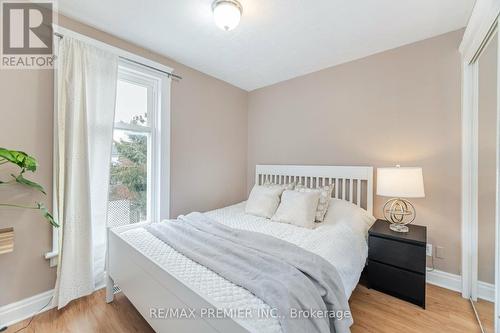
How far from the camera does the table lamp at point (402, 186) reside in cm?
191

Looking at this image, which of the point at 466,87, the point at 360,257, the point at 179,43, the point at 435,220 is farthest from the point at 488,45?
the point at 179,43

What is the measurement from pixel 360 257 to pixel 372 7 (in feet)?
6.88

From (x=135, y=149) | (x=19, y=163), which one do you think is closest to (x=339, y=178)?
(x=135, y=149)

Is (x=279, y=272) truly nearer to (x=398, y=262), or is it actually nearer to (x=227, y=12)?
(x=398, y=262)

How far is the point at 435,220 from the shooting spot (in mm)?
2164

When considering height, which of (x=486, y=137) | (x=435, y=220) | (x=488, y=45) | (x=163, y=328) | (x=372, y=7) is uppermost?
(x=372, y=7)

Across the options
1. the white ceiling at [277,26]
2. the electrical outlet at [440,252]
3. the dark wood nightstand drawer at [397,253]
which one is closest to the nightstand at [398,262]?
the dark wood nightstand drawer at [397,253]

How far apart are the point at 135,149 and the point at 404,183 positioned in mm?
2761

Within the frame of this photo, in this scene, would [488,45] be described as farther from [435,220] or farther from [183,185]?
[183,185]

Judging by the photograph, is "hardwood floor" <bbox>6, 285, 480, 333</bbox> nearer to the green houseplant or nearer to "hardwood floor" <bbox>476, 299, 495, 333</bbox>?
"hardwood floor" <bbox>476, 299, 495, 333</bbox>

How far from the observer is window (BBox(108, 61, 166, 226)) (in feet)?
7.52

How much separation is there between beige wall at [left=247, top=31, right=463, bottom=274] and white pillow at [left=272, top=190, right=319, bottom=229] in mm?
838

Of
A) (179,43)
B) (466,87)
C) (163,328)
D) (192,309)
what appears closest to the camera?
(192,309)

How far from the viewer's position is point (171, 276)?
1.22 meters
